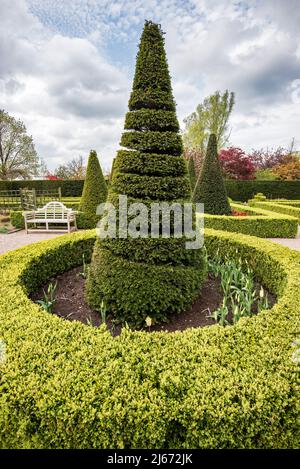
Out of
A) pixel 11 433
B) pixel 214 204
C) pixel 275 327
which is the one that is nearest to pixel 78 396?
pixel 11 433

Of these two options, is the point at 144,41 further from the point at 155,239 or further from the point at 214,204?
the point at 214,204

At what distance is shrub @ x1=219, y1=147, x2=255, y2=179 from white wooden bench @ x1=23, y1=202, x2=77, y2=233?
1861 centimetres

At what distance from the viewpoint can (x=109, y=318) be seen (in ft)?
10.5

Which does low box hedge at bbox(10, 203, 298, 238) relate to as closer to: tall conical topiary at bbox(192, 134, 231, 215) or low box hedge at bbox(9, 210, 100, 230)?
tall conical topiary at bbox(192, 134, 231, 215)

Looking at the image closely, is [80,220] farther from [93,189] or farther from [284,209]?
[284,209]

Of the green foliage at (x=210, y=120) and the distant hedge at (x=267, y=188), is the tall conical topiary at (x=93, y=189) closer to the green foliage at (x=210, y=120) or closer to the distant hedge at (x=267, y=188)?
the distant hedge at (x=267, y=188)

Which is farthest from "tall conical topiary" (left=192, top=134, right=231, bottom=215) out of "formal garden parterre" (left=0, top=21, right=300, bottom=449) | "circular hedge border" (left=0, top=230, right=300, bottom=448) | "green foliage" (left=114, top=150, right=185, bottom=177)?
"circular hedge border" (left=0, top=230, right=300, bottom=448)

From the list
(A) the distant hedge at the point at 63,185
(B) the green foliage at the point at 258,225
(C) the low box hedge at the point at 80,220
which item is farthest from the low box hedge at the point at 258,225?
(A) the distant hedge at the point at 63,185

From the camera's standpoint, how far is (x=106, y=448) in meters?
1.53

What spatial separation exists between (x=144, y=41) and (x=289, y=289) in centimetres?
357

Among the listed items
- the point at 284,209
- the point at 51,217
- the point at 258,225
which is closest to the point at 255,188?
the point at 284,209

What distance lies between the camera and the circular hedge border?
1.51 meters

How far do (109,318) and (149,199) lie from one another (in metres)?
1.56
